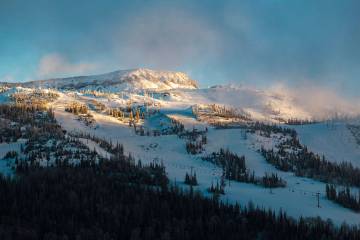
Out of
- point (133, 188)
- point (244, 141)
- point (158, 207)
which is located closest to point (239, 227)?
point (158, 207)

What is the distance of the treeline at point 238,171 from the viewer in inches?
3543

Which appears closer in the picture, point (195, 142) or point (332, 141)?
point (195, 142)

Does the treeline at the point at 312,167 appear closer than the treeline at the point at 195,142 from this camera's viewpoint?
Yes

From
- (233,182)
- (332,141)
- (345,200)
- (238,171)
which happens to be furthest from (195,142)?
(345,200)

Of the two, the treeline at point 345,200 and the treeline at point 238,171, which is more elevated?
the treeline at point 238,171

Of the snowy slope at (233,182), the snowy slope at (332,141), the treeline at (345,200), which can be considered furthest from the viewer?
the snowy slope at (332,141)

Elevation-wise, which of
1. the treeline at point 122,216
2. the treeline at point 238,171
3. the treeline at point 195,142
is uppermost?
the treeline at point 195,142

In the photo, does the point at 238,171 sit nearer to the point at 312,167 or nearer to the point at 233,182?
the point at 233,182

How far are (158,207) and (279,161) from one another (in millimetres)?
Result: 68512

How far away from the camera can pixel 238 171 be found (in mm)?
100312

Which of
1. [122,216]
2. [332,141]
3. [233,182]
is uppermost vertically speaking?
[332,141]

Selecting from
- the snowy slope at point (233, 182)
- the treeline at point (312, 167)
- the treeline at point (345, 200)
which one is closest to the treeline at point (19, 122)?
the snowy slope at point (233, 182)

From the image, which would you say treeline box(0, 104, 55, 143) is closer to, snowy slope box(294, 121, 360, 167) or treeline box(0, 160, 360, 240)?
treeline box(0, 160, 360, 240)

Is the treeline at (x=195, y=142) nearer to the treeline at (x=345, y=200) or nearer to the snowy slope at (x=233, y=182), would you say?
the snowy slope at (x=233, y=182)
